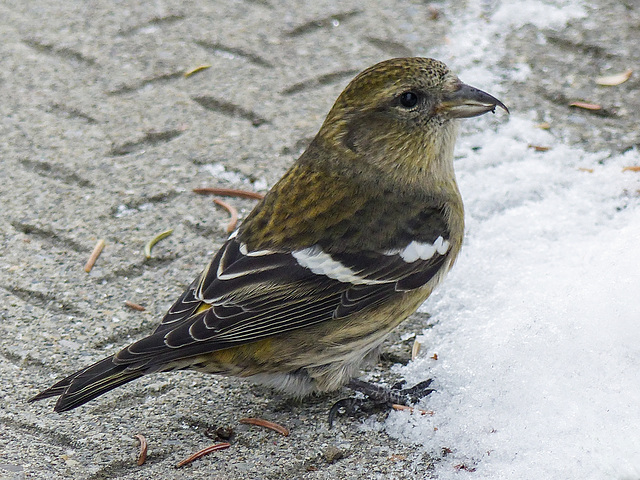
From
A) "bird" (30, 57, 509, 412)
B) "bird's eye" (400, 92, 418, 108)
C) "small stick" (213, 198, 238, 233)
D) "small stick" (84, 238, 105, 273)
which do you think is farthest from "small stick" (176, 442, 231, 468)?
"bird's eye" (400, 92, 418, 108)

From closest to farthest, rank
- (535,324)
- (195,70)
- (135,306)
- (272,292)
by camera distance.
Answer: (272,292) → (535,324) → (135,306) → (195,70)

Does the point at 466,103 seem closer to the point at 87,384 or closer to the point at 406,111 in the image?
the point at 406,111

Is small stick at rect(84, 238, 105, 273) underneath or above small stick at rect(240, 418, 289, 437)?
above

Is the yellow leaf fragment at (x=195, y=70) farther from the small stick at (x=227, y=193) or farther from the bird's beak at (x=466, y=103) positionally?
the bird's beak at (x=466, y=103)

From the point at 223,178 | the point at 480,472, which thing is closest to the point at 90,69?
the point at 223,178

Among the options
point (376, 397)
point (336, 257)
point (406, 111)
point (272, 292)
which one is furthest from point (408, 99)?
point (376, 397)

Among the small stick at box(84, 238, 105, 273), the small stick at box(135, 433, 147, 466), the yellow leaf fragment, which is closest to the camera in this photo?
the small stick at box(135, 433, 147, 466)

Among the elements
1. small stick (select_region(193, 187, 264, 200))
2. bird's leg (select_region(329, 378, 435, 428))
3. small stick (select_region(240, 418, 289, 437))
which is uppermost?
small stick (select_region(193, 187, 264, 200))

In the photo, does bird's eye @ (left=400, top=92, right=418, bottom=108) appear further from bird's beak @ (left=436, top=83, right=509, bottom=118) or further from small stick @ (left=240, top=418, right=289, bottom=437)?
small stick @ (left=240, top=418, right=289, bottom=437)
